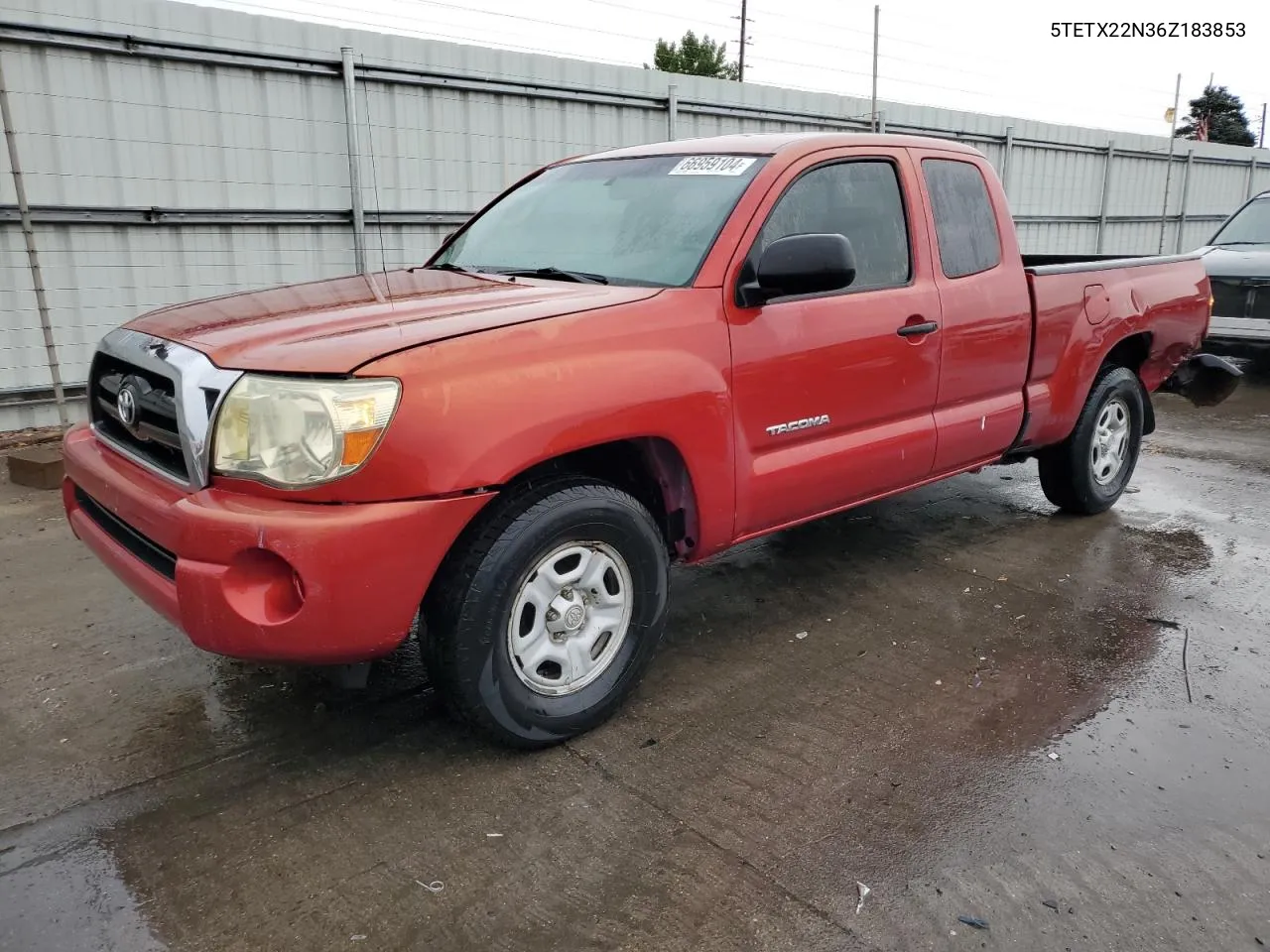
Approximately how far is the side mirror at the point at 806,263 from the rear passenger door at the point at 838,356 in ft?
0.52

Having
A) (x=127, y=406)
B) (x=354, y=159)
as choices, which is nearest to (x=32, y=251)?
(x=354, y=159)

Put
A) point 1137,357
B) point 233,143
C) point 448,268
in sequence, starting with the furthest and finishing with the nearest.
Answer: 1. point 233,143
2. point 1137,357
3. point 448,268

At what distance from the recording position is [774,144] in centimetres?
362

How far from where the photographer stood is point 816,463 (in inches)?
139

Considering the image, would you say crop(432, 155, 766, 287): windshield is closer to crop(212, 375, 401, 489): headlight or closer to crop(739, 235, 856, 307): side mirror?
crop(739, 235, 856, 307): side mirror

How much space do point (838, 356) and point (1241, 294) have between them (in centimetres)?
776

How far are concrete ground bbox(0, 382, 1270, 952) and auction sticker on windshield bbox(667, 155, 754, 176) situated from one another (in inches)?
69.3

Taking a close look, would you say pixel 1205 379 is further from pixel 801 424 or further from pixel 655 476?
pixel 655 476

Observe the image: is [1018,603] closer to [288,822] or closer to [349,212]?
[288,822]

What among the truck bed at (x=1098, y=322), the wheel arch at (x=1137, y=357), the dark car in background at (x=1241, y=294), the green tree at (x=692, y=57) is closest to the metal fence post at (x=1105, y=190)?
the dark car in background at (x=1241, y=294)

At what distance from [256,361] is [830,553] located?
9.96 ft

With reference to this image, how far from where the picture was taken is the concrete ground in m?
2.26

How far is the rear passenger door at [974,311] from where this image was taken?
4.04 metres

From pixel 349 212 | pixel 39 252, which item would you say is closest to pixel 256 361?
pixel 39 252
